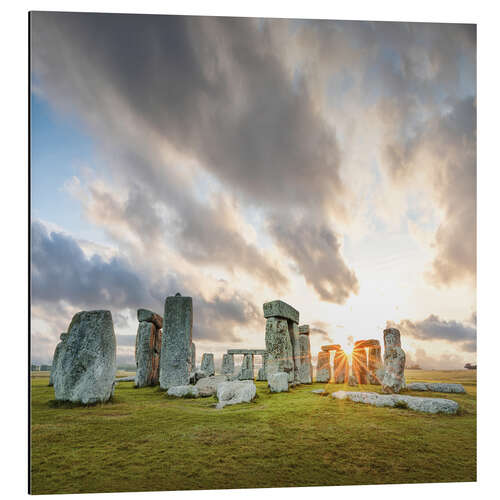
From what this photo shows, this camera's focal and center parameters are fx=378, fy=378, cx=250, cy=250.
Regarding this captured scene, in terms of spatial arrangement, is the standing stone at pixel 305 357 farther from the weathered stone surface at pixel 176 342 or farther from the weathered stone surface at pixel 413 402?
the weathered stone surface at pixel 413 402

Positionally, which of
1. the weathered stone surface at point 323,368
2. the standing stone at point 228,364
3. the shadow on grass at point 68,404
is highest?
the shadow on grass at point 68,404

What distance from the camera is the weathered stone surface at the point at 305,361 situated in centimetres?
1468

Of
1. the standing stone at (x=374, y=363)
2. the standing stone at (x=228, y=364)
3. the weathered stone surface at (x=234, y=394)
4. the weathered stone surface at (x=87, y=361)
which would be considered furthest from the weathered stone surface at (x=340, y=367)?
the weathered stone surface at (x=87, y=361)

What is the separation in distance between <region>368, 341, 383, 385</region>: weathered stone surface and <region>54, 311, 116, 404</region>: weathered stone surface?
1054 centimetres

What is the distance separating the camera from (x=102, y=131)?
6.39 meters

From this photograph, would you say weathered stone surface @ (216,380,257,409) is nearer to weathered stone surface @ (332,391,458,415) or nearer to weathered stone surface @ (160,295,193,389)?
weathered stone surface @ (332,391,458,415)

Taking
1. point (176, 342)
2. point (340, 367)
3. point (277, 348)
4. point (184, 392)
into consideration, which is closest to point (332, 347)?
point (340, 367)

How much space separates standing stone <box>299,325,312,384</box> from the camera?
48.2 feet

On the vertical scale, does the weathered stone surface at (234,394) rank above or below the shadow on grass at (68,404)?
below

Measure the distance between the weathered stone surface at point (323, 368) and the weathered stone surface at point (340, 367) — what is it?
0.25m

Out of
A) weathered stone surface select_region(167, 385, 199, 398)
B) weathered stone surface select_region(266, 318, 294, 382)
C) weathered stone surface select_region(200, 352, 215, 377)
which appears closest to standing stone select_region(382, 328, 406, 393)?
weathered stone surface select_region(266, 318, 294, 382)

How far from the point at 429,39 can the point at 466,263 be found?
386 cm

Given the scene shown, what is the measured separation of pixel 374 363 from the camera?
47.7 feet

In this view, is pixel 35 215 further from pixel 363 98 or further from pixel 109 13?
pixel 363 98
